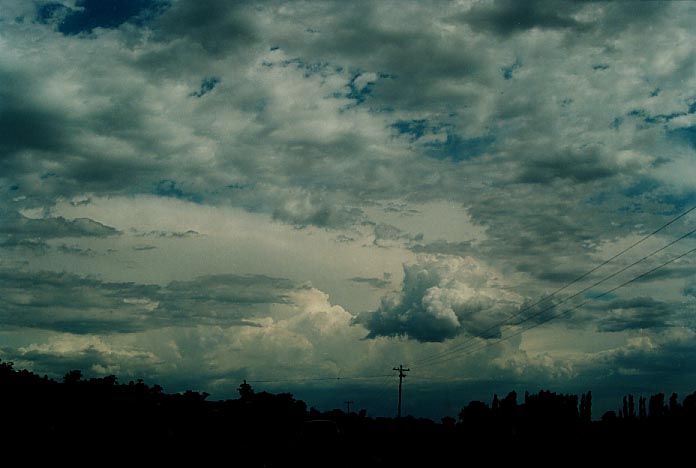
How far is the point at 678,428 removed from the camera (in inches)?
1104

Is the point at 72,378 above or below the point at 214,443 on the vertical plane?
above

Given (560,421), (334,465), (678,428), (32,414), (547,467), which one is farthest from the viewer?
(560,421)

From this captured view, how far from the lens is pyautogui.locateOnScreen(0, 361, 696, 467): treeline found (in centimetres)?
2758

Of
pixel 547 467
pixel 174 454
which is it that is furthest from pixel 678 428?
pixel 174 454

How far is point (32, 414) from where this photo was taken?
1190 inches

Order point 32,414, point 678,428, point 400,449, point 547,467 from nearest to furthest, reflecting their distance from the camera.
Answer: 1. point 678,428
2. point 32,414
3. point 547,467
4. point 400,449

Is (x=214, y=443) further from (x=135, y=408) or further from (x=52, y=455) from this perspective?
(x=52, y=455)

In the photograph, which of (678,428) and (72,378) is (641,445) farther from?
(72,378)

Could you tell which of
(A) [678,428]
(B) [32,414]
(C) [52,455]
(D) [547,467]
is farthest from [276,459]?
(A) [678,428]

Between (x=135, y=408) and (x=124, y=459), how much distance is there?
8.14 meters

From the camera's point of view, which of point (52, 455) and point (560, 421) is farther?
point (560, 421)

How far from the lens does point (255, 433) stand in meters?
43.1

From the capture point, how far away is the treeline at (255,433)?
27578 millimetres

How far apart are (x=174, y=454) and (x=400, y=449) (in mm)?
19319
